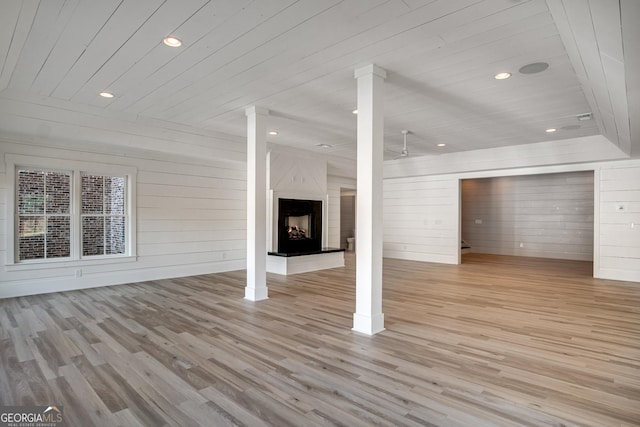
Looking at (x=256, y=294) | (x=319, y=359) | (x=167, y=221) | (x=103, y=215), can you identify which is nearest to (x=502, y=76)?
(x=319, y=359)

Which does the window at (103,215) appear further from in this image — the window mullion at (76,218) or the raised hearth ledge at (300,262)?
the raised hearth ledge at (300,262)

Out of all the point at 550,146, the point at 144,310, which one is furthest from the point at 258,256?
the point at 550,146

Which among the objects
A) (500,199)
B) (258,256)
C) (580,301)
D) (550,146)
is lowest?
(580,301)

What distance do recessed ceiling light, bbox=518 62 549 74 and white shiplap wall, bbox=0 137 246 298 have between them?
5694mm

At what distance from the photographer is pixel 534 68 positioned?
350 cm

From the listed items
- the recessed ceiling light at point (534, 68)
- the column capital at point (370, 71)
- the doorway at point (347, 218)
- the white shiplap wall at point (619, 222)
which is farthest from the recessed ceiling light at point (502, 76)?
the doorway at point (347, 218)

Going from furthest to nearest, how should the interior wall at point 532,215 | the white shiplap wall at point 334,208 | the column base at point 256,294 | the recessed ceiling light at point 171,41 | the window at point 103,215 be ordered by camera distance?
1. the white shiplap wall at point 334,208
2. the interior wall at point 532,215
3. the window at point 103,215
4. the column base at point 256,294
5. the recessed ceiling light at point 171,41

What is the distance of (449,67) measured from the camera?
11.6 feet

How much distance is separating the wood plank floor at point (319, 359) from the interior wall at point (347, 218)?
7.72m

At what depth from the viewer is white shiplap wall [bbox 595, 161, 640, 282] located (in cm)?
666

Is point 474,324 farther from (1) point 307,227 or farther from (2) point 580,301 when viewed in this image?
(1) point 307,227

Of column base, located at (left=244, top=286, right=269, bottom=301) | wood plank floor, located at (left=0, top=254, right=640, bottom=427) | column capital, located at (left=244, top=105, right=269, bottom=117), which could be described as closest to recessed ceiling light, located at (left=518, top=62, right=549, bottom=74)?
wood plank floor, located at (left=0, top=254, right=640, bottom=427)

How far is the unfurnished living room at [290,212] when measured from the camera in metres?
2.37

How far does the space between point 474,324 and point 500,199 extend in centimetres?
858
